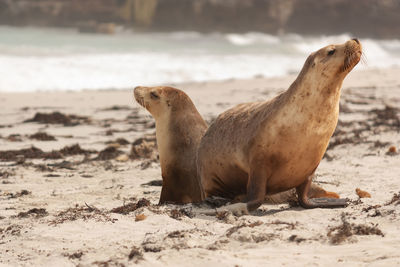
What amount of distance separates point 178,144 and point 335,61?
159 centimetres

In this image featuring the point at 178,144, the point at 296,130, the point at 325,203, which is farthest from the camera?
the point at 178,144

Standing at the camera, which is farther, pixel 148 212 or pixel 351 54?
pixel 148 212

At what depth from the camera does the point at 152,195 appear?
5672 mm

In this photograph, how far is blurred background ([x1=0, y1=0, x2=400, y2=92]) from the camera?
18.1m

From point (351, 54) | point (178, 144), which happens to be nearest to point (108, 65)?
point (178, 144)

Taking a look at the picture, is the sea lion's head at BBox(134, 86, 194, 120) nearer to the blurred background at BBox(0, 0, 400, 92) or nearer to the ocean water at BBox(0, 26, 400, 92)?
→ the ocean water at BBox(0, 26, 400, 92)

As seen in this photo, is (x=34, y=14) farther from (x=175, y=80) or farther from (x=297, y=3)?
(x=175, y=80)

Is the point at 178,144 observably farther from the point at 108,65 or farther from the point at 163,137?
the point at 108,65

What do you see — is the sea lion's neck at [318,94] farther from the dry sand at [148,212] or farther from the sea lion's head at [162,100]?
the sea lion's head at [162,100]

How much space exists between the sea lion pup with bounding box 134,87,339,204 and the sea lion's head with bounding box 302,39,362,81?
976 millimetres

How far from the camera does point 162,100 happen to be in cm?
569

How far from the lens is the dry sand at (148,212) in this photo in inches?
131

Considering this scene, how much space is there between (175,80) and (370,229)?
14809 mm

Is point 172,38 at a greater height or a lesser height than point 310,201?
greater
